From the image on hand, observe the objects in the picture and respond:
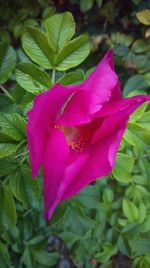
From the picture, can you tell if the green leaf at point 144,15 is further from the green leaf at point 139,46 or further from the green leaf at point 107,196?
the green leaf at point 107,196

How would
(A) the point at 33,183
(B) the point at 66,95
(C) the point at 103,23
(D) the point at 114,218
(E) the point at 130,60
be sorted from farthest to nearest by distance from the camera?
(C) the point at 103,23, (E) the point at 130,60, (D) the point at 114,218, (A) the point at 33,183, (B) the point at 66,95

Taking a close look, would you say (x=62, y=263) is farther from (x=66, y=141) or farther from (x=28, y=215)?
(x=66, y=141)

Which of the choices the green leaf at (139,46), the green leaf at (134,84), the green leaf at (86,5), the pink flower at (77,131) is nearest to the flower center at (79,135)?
the pink flower at (77,131)

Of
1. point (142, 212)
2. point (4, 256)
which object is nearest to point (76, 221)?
point (4, 256)

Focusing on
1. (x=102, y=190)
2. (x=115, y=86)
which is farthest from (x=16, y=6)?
(x=115, y=86)

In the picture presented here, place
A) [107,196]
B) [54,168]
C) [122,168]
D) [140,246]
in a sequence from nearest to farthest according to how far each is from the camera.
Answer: [54,168], [122,168], [140,246], [107,196]

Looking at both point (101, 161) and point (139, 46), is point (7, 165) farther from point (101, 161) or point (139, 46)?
point (139, 46)

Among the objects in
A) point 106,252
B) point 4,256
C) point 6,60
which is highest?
point 6,60
